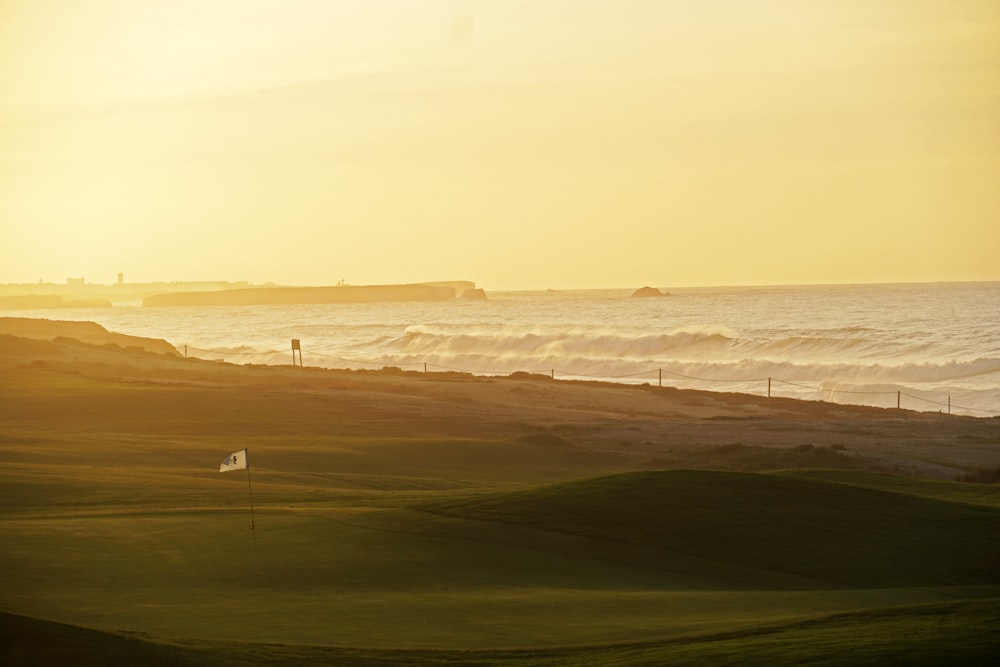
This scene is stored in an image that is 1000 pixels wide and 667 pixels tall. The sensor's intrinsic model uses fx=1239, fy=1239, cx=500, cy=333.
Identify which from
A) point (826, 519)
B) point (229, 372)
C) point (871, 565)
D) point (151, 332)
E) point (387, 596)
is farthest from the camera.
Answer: point (151, 332)

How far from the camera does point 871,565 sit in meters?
18.7

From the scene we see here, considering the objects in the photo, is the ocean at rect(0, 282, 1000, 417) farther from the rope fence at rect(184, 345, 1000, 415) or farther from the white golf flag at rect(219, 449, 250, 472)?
the white golf flag at rect(219, 449, 250, 472)

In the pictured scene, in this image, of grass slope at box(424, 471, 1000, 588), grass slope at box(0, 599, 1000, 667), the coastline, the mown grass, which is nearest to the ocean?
the coastline

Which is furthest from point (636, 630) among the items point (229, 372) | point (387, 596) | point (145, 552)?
point (229, 372)

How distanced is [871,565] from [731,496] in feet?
11.8

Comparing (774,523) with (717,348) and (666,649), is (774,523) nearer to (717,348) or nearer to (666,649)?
(666,649)

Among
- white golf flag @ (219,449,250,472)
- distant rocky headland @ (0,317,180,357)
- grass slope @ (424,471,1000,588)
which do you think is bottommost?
grass slope @ (424,471,1000,588)

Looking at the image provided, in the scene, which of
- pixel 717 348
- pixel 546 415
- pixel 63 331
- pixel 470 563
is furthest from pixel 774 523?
pixel 63 331

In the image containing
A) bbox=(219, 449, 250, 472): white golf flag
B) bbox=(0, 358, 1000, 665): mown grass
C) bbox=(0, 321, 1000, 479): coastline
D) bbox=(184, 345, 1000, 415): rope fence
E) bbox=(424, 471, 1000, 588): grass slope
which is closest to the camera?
bbox=(0, 358, 1000, 665): mown grass

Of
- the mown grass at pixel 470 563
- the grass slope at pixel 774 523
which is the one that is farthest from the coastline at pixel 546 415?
the grass slope at pixel 774 523

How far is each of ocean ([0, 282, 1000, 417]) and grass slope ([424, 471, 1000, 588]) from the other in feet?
106

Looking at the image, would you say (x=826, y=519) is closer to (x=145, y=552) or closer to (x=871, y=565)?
(x=871, y=565)

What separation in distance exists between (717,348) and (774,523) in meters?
76.6

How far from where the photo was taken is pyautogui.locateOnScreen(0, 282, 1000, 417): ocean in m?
71.8
